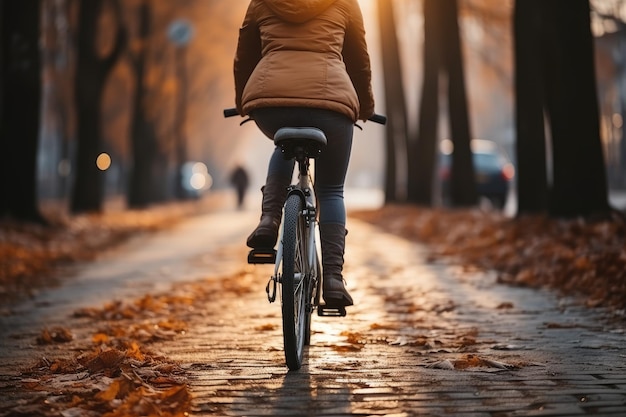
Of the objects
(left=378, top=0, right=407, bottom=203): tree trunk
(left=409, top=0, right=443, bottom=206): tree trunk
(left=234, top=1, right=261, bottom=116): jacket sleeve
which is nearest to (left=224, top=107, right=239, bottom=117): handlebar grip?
(left=234, top=1, right=261, bottom=116): jacket sleeve

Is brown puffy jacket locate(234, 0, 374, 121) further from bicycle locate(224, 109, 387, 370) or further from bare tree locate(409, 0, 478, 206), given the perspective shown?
bare tree locate(409, 0, 478, 206)

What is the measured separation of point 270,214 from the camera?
5.03 meters

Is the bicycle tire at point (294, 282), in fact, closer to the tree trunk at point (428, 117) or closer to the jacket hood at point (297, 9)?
the jacket hood at point (297, 9)

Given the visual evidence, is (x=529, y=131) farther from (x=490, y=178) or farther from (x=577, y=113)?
(x=490, y=178)

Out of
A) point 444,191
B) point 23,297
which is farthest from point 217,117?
point 23,297

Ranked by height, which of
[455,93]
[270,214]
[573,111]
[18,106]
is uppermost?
[18,106]

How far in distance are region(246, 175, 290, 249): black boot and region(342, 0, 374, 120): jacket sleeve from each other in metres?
0.66

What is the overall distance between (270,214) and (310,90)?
671 millimetres

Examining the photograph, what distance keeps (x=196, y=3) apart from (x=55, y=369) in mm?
24931

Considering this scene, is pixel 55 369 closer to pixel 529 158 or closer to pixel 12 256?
pixel 12 256

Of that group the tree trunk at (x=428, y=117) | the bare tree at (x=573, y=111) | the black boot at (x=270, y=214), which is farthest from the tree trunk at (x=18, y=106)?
the black boot at (x=270, y=214)

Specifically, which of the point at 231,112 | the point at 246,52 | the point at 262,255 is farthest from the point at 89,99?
the point at 262,255

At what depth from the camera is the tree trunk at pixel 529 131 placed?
43.5 ft

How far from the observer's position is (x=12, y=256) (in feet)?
37.2
